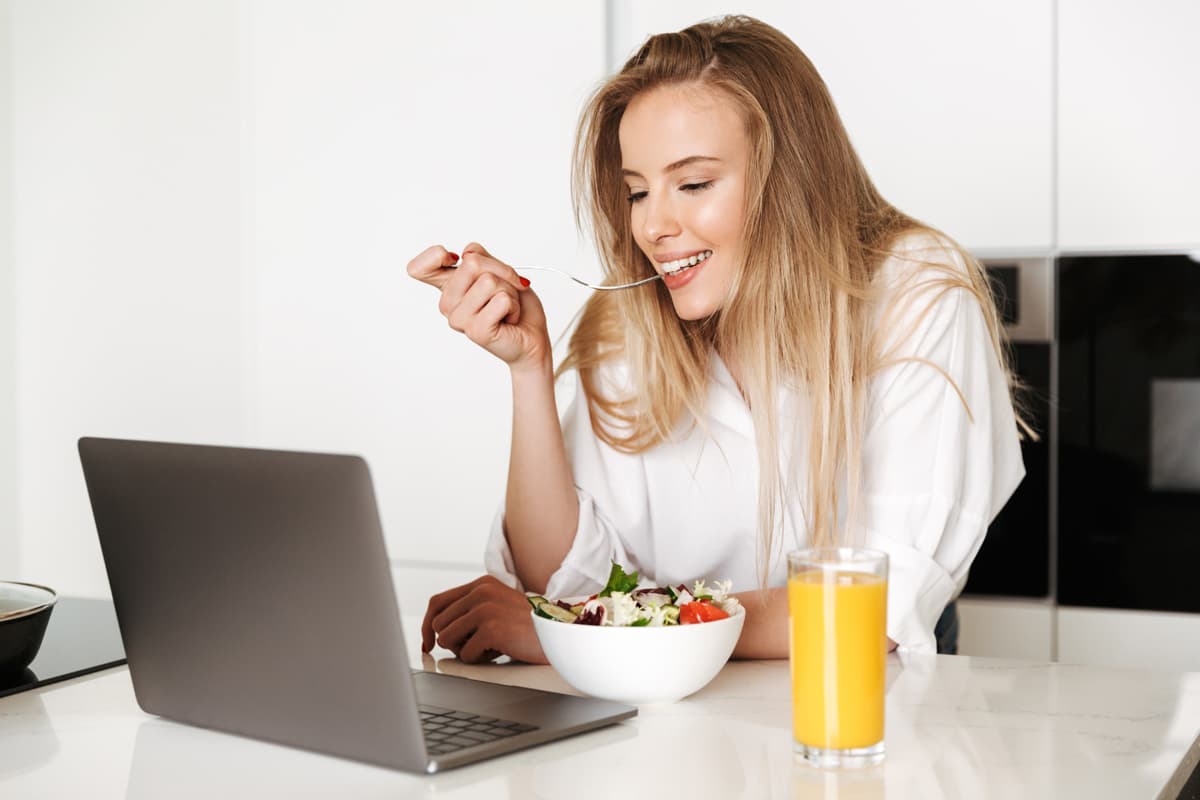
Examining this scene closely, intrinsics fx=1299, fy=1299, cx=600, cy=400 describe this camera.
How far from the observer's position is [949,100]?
235cm

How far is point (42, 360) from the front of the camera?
319 centimetres

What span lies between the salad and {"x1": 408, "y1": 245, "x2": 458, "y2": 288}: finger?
1.48 feet

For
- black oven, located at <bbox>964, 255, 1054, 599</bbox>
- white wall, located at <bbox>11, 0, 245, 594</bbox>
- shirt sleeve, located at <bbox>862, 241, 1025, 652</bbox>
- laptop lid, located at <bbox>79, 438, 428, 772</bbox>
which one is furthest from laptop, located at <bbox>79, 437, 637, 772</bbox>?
white wall, located at <bbox>11, 0, 245, 594</bbox>

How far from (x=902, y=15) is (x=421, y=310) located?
113 centimetres

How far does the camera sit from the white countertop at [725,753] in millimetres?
855

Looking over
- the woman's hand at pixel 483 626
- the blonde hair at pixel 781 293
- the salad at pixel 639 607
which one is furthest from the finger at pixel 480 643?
the blonde hair at pixel 781 293

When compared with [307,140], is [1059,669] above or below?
below

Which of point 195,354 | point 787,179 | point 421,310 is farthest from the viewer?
point 195,354

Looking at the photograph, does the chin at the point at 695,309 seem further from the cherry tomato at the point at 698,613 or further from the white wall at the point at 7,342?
the white wall at the point at 7,342

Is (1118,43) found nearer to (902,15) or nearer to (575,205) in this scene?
(902,15)

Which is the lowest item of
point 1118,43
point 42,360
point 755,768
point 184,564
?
point 755,768

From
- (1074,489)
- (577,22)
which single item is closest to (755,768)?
(1074,489)

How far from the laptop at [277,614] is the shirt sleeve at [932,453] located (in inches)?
18.9

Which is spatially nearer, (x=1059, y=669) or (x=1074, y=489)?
(x=1059, y=669)
